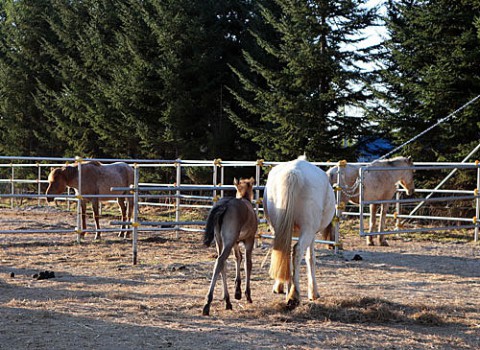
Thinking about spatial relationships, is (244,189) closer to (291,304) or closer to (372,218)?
(291,304)

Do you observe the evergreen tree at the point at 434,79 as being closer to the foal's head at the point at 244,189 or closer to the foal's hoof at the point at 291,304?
the foal's head at the point at 244,189

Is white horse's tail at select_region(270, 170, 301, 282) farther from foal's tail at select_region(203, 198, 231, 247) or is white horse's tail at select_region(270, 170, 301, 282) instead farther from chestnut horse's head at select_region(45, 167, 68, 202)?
chestnut horse's head at select_region(45, 167, 68, 202)

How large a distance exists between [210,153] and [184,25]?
4.21m

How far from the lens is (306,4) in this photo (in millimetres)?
16719

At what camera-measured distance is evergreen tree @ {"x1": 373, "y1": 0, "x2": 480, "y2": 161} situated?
14148 mm

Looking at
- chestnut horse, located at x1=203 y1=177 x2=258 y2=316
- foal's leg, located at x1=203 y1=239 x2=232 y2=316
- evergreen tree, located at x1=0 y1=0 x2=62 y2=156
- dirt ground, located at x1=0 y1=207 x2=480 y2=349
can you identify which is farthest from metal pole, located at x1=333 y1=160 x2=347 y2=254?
evergreen tree, located at x1=0 y1=0 x2=62 y2=156

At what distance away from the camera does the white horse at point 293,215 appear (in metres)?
6.22

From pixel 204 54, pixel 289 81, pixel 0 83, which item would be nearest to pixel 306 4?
pixel 289 81

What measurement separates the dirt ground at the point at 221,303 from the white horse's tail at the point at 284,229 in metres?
0.36

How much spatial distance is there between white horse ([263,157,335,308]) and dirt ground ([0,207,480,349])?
0.30 meters

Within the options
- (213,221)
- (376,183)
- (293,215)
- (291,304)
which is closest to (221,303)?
(291,304)

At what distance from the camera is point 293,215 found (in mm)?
6309

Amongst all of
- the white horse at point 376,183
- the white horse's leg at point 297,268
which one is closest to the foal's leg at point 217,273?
the white horse's leg at point 297,268

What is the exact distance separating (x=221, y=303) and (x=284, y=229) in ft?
3.41
